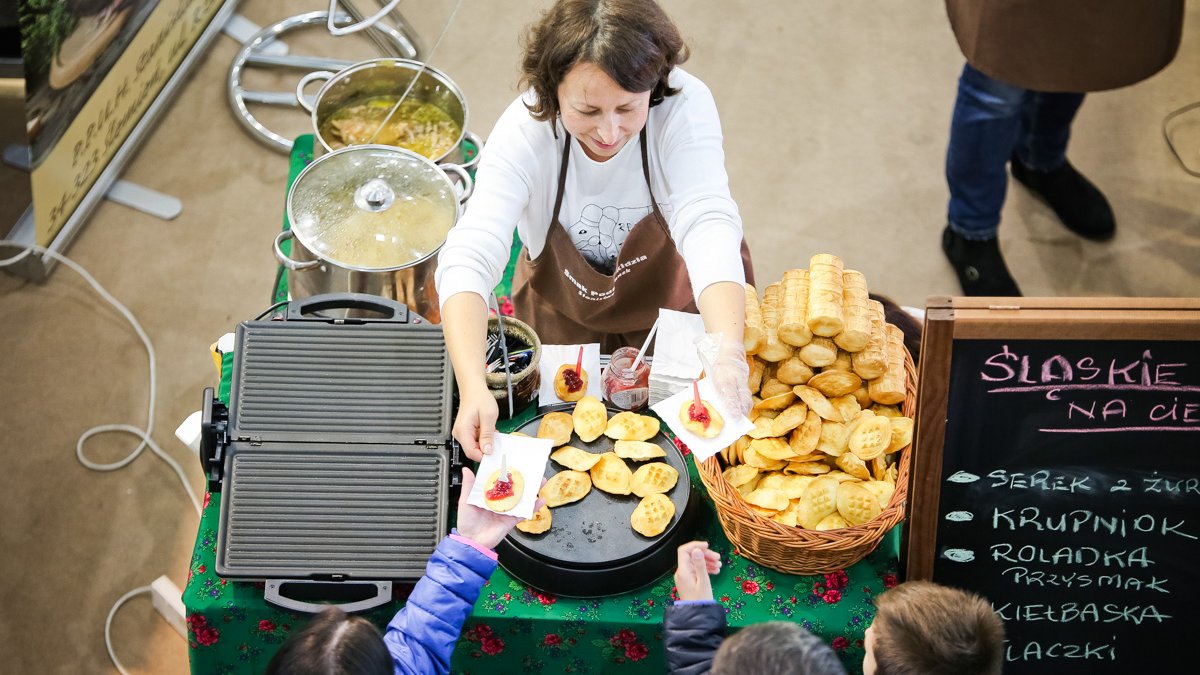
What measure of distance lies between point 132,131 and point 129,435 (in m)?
1.30

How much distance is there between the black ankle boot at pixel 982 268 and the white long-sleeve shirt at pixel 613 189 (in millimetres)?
1856

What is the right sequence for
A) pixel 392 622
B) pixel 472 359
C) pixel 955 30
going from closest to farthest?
1. pixel 392 622
2. pixel 472 359
3. pixel 955 30

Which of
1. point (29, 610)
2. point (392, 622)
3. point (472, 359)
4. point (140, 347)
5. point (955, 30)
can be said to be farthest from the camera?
point (140, 347)

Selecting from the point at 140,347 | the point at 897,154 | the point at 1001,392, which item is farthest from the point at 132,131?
the point at 1001,392

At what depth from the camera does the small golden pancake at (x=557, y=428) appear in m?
2.27

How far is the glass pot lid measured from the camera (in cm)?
259

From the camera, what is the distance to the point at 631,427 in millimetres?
2293

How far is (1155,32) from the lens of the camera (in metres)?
3.34

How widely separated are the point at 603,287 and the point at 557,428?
18.0 inches

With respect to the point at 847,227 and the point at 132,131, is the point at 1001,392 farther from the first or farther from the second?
the point at 132,131

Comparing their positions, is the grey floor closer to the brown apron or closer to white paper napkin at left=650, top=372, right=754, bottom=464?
the brown apron

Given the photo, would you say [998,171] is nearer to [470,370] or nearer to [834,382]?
[834,382]

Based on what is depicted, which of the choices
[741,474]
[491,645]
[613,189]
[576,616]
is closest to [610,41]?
[613,189]

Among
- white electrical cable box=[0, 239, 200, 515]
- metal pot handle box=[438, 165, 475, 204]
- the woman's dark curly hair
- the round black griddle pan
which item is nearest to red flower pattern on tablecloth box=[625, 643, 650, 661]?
the round black griddle pan
